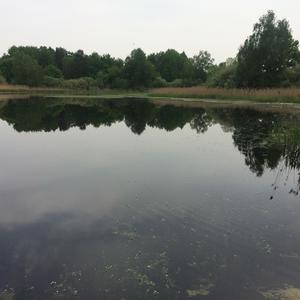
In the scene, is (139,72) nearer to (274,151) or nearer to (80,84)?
(80,84)

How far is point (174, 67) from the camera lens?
313 ft

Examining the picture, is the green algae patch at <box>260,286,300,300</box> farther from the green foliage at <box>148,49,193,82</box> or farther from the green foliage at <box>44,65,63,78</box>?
the green foliage at <box>44,65,63,78</box>

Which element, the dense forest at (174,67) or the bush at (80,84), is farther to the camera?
the bush at (80,84)

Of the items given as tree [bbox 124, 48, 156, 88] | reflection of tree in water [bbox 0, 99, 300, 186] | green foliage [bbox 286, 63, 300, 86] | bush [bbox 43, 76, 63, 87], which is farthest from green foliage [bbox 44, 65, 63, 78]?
reflection of tree in water [bbox 0, 99, 300, 186]

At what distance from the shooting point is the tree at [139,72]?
7594 centimetres

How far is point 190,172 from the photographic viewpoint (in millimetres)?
11734

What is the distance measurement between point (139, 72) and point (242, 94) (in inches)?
1457

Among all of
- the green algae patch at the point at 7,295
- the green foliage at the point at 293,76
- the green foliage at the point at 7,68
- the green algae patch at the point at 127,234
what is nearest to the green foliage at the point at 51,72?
the green foliage at the point at 7,68

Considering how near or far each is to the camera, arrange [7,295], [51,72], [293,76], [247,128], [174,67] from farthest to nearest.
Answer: [174,67] < [51,72] < [293,76] < [247,128] < [7,295]

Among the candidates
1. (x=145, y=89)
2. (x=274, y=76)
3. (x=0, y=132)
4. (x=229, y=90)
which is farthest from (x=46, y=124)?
(x=145, y=89)

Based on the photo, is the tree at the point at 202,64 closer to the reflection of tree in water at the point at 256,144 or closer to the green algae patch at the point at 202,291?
the reflection of tree in water at the point at 256,144

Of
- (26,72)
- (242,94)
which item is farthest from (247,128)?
(26,72)

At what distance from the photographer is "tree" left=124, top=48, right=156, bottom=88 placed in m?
75.9

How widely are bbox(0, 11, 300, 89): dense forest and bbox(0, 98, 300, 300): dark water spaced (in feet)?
114
